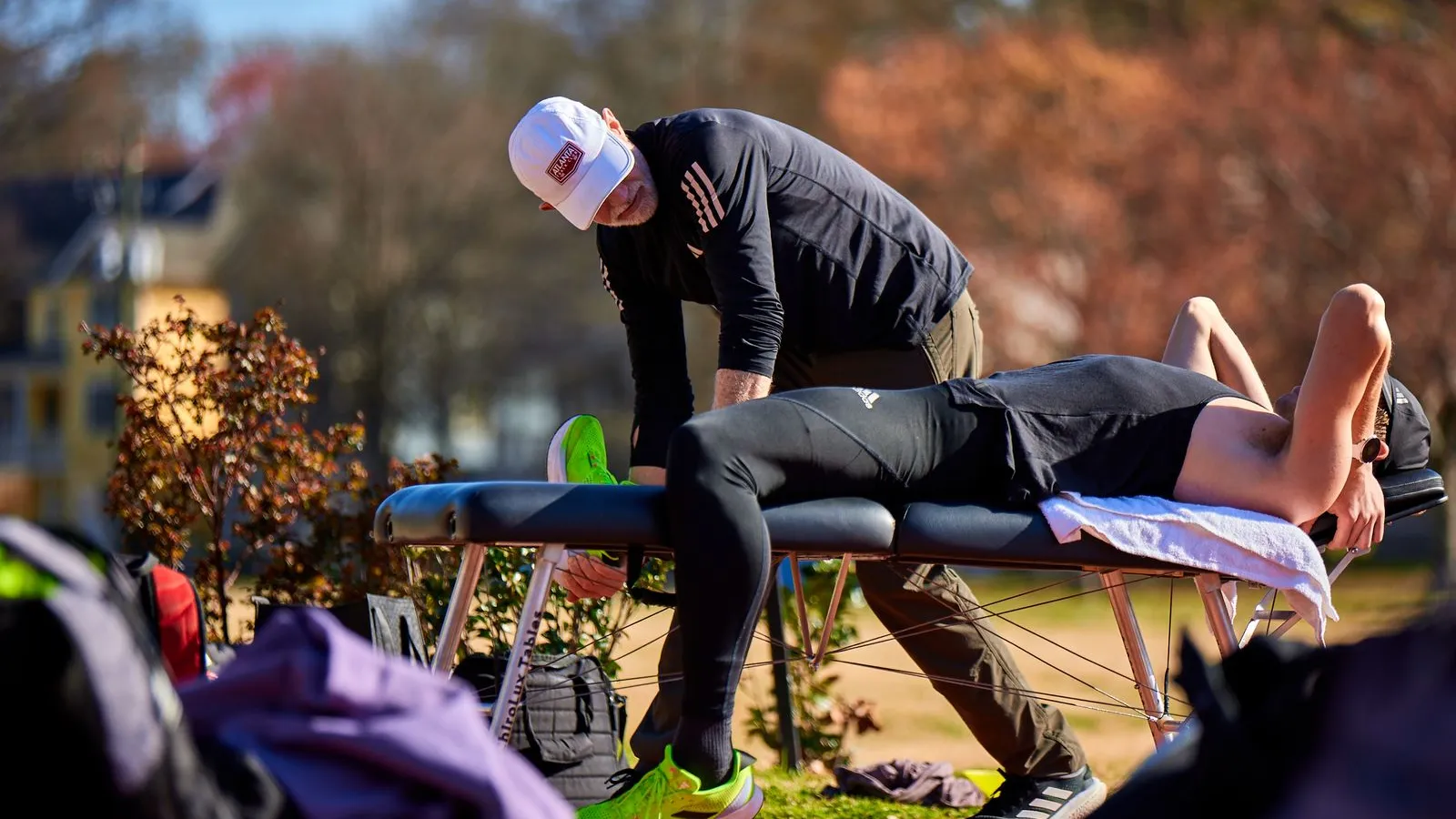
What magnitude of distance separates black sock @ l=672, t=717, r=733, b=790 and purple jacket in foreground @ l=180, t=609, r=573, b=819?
A: 3.75 feet

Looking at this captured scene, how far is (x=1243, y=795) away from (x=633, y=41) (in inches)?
1588

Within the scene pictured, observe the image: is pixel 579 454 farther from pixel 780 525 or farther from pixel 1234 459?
pixel 1234 459

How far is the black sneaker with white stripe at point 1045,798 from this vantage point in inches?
157

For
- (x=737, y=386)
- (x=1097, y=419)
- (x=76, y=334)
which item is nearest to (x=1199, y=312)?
(x=1097, y=419)

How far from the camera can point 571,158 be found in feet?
12.8

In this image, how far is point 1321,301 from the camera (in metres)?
22.5

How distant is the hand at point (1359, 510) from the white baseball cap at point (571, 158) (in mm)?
1779

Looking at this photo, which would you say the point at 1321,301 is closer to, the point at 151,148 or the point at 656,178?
the point at 656,178

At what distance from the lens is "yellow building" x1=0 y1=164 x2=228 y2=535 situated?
158ft

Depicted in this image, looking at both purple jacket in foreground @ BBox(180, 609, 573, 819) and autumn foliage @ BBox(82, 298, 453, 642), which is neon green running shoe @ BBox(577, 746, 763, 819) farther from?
autumn foliage @ BBox(82, 298, 453, 642)

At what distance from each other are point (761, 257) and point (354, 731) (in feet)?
7.31

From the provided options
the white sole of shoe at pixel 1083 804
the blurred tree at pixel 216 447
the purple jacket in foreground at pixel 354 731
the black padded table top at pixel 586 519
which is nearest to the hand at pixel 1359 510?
the white sole of shoe at pixel 1083 804

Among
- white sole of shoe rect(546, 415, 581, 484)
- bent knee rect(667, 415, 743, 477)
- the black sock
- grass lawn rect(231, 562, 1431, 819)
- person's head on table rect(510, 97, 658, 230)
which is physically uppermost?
person's head on table rect(510, 97, 658, 230)

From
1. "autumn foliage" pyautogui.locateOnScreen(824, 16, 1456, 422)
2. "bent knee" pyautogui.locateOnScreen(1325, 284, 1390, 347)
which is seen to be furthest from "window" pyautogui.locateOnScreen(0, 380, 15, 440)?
"bent knee" pyautogui.locateOnScreen(1325, 284, 1390, 347)
